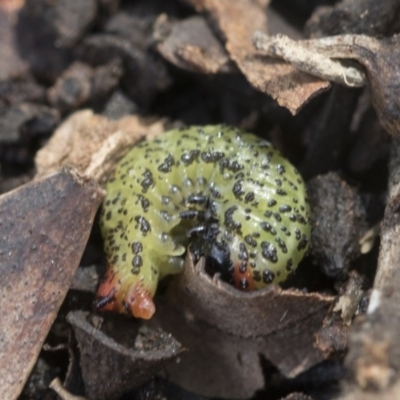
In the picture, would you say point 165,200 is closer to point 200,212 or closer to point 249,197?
point 200,212

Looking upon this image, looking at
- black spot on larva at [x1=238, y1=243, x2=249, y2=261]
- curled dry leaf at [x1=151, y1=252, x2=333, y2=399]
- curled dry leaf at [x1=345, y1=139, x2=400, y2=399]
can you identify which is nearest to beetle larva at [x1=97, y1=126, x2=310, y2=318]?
black spot on larva at [x1=238, y1=243, x2=249, y2=261]

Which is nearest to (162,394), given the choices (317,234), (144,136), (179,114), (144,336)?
(144,336)

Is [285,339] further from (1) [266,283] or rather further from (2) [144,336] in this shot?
(2) [144,336]

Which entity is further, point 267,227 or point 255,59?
point 255,59

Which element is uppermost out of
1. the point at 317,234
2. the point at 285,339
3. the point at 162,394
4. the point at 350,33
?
the point at 350,33

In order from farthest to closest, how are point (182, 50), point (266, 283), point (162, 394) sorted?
1. point (182, 50)
2. point (266, 283)
3. point (162, 394)

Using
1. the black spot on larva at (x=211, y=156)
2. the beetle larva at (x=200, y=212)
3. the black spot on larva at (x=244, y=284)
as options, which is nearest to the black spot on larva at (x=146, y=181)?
the beetle larva at (x=200, y=212)

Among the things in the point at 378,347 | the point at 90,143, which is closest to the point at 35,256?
the point at 90,143
